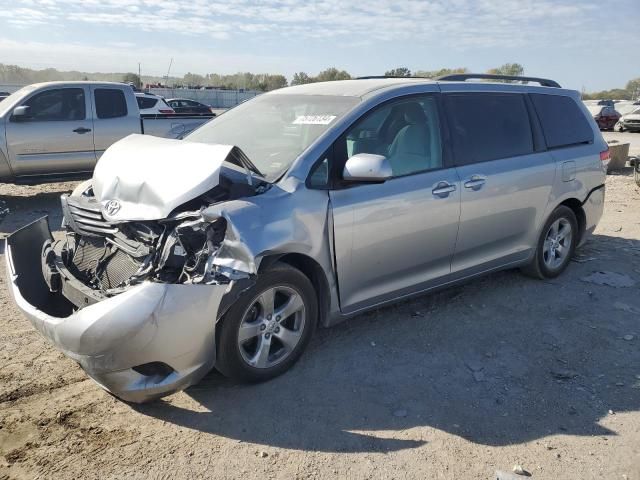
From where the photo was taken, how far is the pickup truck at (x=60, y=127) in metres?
8.83

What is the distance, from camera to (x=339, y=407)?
3.36 meters

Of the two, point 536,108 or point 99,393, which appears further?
point 536,108

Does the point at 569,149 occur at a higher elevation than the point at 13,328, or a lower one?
higher

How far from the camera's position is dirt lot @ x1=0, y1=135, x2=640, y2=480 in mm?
2879

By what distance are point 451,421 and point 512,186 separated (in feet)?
7.59

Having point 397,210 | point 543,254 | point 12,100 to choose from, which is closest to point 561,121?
point 543,254

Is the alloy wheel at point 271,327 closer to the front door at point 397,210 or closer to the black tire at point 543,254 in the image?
the front door at point 397,210

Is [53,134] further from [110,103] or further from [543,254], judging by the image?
[543,254]

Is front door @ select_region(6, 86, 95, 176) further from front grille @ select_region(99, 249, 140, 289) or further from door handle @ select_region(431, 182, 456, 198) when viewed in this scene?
door handle @ select_region(431, 182, 456, 198)

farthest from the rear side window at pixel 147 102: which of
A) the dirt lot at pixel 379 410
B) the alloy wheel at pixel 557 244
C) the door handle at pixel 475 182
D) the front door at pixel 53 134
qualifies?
the door handle at pixel 475 182

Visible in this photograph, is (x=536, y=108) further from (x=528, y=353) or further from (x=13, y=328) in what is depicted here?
(x=13, y=328)

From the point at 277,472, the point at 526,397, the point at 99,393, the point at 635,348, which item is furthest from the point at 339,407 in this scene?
the point at 635,348

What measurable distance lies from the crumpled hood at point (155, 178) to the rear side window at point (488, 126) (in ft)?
6.70

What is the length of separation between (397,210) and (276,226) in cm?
102
